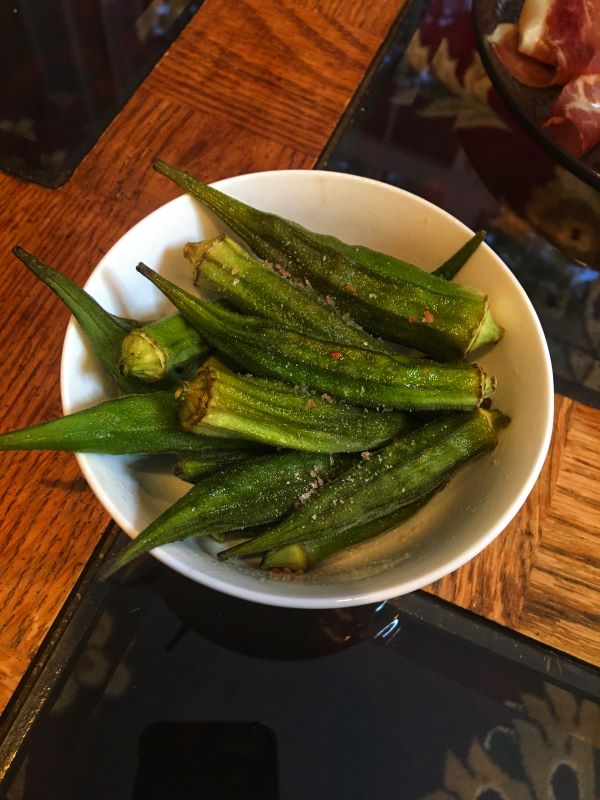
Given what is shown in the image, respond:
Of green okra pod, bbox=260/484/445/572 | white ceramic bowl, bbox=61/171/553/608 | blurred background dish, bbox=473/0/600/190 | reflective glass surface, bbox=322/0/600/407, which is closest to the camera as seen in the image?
white ceramic bowl, bbox=61/171/553/608

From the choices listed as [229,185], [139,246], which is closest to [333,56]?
[229,185]

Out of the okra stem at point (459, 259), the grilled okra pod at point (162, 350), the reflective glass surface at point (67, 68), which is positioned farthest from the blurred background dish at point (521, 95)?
the grilled okra pod at point (162, 350)

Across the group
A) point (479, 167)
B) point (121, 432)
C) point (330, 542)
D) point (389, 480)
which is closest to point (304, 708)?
point (330, 542)

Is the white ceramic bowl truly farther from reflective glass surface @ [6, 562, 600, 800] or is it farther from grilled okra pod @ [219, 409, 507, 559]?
reflective glass surface @ [6, 562, 600, 800]

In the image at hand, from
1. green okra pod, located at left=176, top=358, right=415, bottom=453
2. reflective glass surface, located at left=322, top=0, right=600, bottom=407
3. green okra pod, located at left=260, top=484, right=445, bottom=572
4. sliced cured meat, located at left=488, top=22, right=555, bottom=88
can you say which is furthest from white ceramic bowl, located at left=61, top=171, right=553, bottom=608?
sliced cured meat, located at left=488, top=22, right=555, bottom=88

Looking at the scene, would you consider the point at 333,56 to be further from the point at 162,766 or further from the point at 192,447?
the point at 162,766
